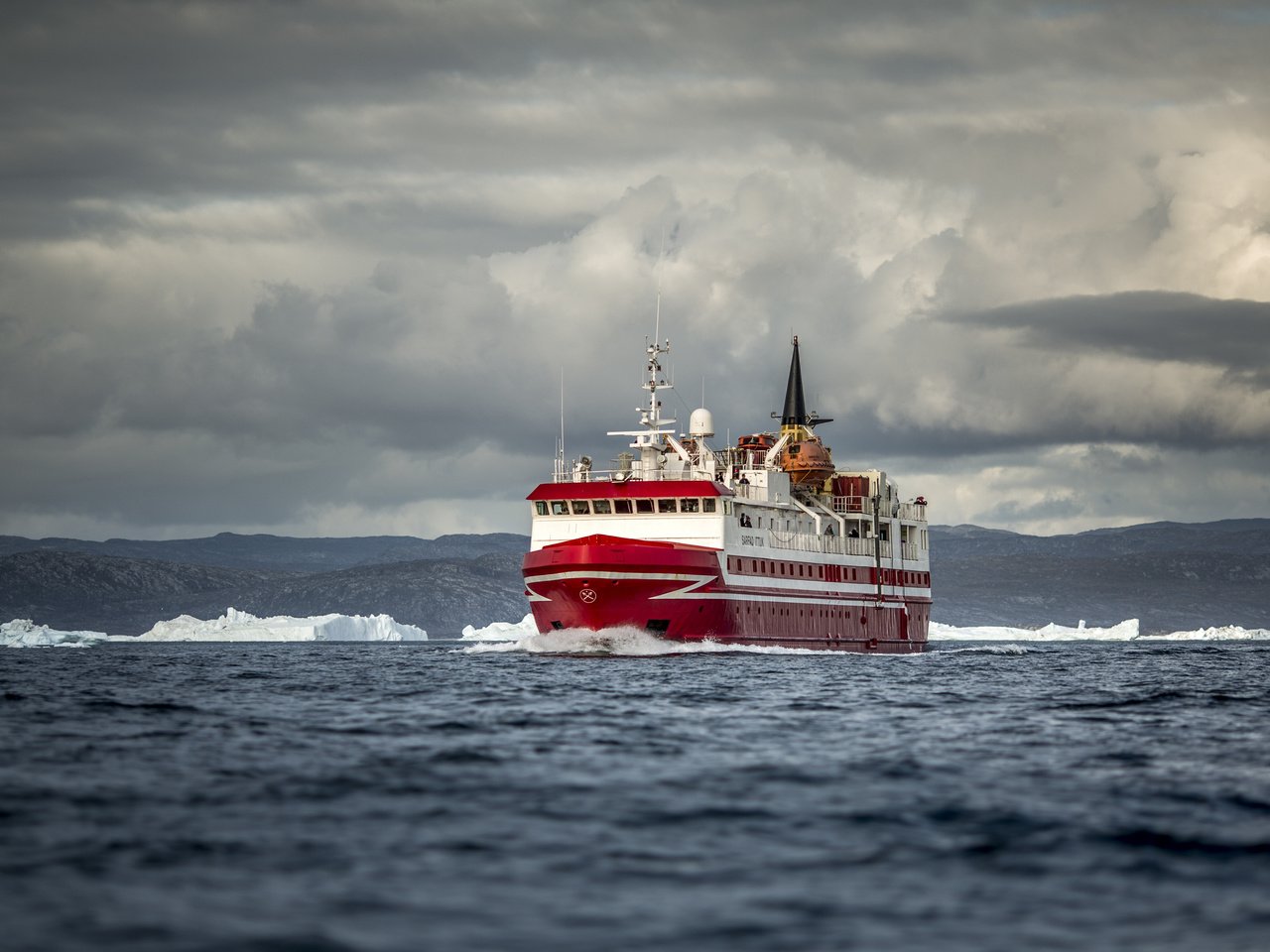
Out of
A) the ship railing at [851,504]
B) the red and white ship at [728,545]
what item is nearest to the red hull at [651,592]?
the red and white ship at [728,545]

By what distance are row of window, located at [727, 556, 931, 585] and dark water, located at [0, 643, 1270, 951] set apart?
3871 cm

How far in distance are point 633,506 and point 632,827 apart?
56.2 metres

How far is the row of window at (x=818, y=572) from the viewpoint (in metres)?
75.8

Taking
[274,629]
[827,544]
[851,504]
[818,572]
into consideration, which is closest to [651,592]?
[818,572]

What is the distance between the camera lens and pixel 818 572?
284ft

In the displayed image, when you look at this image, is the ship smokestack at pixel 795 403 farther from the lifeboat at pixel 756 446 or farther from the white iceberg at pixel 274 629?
the white iceberg at pixel 274 629

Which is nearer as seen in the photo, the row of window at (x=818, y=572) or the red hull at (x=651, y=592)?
the red hull at (x=651, y=592)

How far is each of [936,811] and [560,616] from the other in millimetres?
51340

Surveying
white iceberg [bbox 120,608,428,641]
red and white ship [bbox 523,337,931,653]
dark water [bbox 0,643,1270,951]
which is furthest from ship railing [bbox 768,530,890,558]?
white iceberg [bbox 120,608,428,641]

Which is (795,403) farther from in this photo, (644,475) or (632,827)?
(632,827)

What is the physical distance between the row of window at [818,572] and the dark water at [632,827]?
127 ft

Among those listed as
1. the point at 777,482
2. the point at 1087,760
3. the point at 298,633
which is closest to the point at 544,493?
the point at 777,482

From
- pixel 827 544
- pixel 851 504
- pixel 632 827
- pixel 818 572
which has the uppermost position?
pixel 851 504

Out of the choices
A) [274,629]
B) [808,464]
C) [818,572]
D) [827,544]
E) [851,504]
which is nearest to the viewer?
[818,572]
